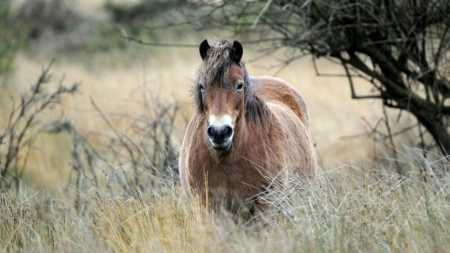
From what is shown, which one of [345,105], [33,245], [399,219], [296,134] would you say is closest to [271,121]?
[296,134]

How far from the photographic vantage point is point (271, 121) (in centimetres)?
563

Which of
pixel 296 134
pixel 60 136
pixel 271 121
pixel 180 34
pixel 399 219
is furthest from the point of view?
pixel 180 34

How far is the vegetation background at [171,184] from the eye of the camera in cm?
404

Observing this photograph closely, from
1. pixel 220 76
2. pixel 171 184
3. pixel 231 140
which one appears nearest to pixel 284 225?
pixel 231 140

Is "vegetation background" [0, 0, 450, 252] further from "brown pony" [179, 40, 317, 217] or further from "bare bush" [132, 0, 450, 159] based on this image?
"bare bush" [132, 0, 450, 159]

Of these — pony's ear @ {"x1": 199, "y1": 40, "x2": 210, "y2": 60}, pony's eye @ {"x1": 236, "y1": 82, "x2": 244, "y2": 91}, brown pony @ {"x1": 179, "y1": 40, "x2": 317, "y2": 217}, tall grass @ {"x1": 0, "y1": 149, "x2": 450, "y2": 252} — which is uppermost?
pony's ear @ {"x1": 199, "y1": 40, "x2": 210, "y2": 60}

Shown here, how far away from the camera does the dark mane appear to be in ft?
16.2

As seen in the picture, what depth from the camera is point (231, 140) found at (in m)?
4.77

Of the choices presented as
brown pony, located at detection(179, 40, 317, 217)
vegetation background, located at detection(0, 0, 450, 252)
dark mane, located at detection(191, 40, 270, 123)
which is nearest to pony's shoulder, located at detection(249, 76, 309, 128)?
vegetation background, located at detection(0, 0, 450, 252)

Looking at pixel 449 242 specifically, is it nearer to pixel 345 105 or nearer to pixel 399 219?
pixel 399 219

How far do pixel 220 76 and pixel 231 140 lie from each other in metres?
0.51

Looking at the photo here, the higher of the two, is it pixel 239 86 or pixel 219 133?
pixel 239 86

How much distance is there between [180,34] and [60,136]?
8.57 m

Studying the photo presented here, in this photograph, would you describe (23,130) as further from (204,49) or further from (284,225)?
(284,225)
